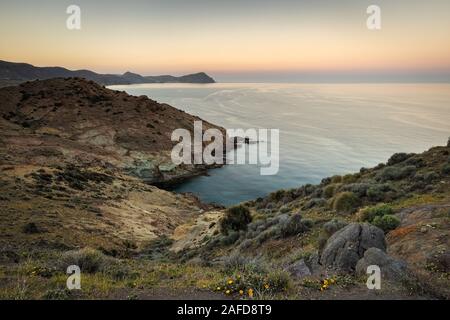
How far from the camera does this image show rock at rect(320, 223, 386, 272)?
10.1 m

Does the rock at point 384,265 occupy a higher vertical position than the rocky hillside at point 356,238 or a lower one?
higher

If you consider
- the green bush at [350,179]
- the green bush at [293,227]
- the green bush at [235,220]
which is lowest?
the green bush at [235,220]

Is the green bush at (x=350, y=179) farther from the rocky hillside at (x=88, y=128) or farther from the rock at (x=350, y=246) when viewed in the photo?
the rocky hillside at (x=88, y=128)

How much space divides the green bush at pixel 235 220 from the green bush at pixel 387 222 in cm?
982

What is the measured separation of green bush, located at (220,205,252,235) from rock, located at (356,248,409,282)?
13.5 m

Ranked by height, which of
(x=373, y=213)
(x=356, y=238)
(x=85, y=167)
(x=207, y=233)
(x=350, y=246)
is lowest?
(x=207, y=233)

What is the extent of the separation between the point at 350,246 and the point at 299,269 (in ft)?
5.88

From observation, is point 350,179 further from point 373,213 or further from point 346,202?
point 373,213

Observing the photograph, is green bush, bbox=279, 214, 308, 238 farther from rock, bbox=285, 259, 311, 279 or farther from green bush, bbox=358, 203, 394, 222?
rock, bbox=285, 259, 311, 279

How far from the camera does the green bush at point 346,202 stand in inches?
781

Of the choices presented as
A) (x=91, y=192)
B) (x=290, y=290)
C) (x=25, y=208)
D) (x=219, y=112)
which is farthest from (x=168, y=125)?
(x=290, y=290)

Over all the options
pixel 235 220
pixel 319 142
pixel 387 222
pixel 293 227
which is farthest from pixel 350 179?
pixel 319 142

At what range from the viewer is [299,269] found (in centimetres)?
1088

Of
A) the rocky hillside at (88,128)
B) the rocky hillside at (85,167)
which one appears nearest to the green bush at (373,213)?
the rocky hillside at (85,167)
